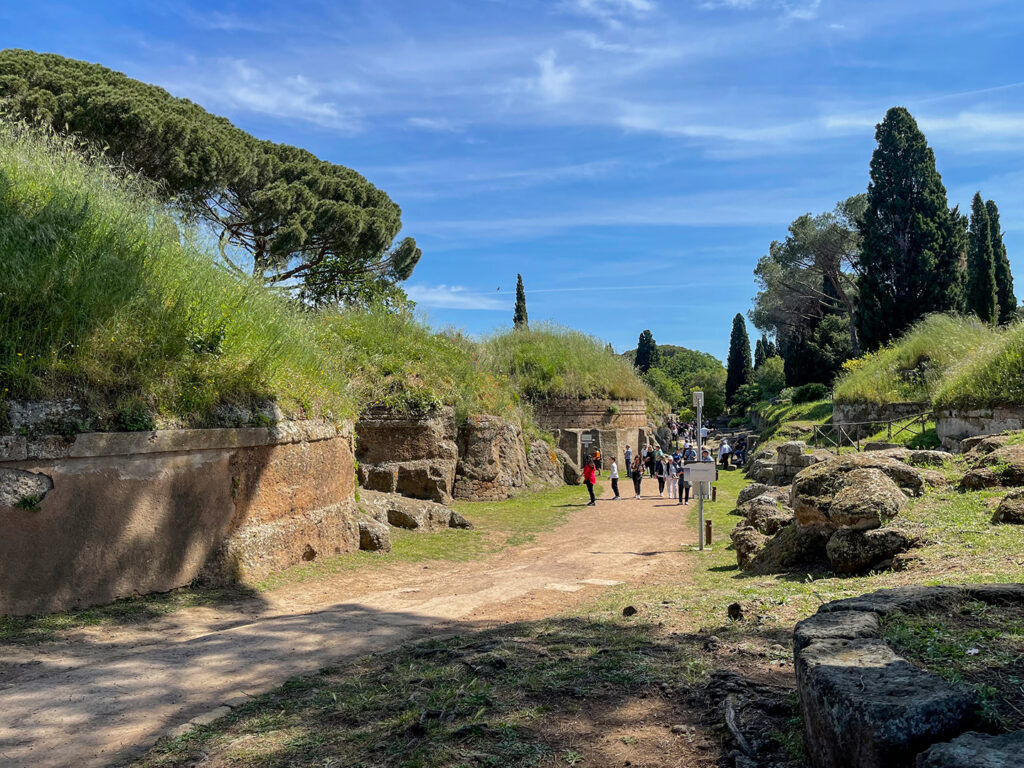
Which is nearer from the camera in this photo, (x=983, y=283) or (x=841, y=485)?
(x=841, y=485)

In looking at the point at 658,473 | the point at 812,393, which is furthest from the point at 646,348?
the point at 658,473

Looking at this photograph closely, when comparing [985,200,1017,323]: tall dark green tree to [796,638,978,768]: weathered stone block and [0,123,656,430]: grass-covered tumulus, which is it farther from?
[796,638,978,768]: weathered stone block

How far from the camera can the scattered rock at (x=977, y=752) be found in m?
1.96

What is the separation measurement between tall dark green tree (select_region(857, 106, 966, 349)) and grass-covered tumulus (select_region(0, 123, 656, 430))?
30559 millimetres

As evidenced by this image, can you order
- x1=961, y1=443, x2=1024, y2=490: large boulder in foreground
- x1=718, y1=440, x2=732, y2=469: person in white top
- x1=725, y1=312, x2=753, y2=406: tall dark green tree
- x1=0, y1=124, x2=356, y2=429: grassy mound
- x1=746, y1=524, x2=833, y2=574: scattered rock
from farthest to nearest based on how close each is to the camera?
x1=725, y1=312, x2=753, y2=406: tall dark green tree → x1=718, y1=440, x2=732, y2=469: person in white top → x1=961, y1=443, x2=1024, y2=490: large boulder in foreground → x1=746, y1=524, x2=833, y2=574: scattered rock → x1=0, y1=124, x2=356, y2=429: grassy mound

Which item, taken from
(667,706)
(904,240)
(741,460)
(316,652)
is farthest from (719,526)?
(904,240)

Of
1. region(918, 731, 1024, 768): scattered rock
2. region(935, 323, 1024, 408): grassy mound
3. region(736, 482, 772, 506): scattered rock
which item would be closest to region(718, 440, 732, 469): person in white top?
region(935, 323, 1024, 408): grassy mound

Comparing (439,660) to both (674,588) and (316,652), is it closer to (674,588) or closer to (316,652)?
(316,652)

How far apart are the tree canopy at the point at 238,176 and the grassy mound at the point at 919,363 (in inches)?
628

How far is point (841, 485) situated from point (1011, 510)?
4.95ft

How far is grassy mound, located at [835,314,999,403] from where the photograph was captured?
22.4 m

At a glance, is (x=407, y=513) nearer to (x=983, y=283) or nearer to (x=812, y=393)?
(x=812, y=393)

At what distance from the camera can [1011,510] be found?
6.68 meters

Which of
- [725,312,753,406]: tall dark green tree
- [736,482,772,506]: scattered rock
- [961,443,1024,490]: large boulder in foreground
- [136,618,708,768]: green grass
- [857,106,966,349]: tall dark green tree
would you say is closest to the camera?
[136,618,708,768]: green grass
